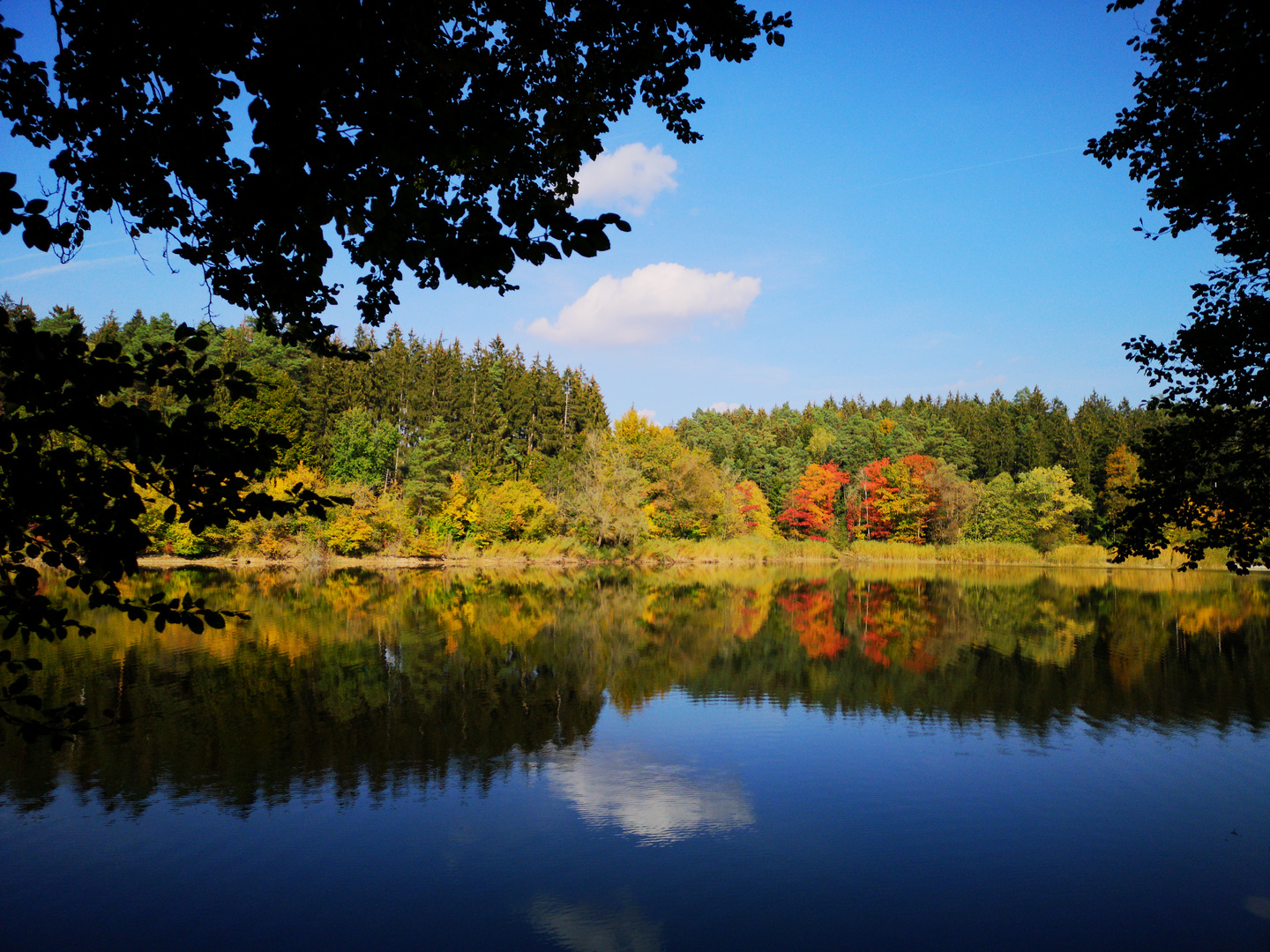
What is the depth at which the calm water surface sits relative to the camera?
5.40 m

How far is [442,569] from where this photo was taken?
39438mm

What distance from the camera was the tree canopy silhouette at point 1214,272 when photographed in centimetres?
620

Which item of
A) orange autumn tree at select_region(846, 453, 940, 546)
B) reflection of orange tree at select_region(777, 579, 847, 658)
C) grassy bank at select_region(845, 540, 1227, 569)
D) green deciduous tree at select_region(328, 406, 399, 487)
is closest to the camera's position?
reflection of orange tree at select_region(777, 579, 847, 658)

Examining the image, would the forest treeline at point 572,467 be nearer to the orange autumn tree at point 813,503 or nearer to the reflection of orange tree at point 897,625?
the orange autumn tree at point 813,503

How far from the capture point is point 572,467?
4981 cm

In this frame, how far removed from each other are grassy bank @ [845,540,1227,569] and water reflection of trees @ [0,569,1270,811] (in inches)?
1008

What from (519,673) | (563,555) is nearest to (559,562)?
(563,555)

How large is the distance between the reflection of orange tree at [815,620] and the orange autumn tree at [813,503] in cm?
2956

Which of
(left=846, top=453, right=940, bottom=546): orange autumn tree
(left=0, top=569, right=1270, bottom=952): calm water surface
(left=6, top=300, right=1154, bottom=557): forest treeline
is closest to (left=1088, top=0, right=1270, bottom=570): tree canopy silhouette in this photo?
(left=0, top=569, right=1270, bottom=952): calm water surface

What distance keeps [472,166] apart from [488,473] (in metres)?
50.0

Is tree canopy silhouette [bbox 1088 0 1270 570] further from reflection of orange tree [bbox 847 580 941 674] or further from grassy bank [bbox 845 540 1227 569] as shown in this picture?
grassy bank [bbox 845 540 1227 569]

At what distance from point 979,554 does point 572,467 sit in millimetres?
28200

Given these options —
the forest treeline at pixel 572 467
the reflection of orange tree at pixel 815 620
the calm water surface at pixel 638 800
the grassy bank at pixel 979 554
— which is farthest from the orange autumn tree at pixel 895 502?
the calm water surface at pixel 638 800

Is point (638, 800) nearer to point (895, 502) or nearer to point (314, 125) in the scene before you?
point (314, 125)
